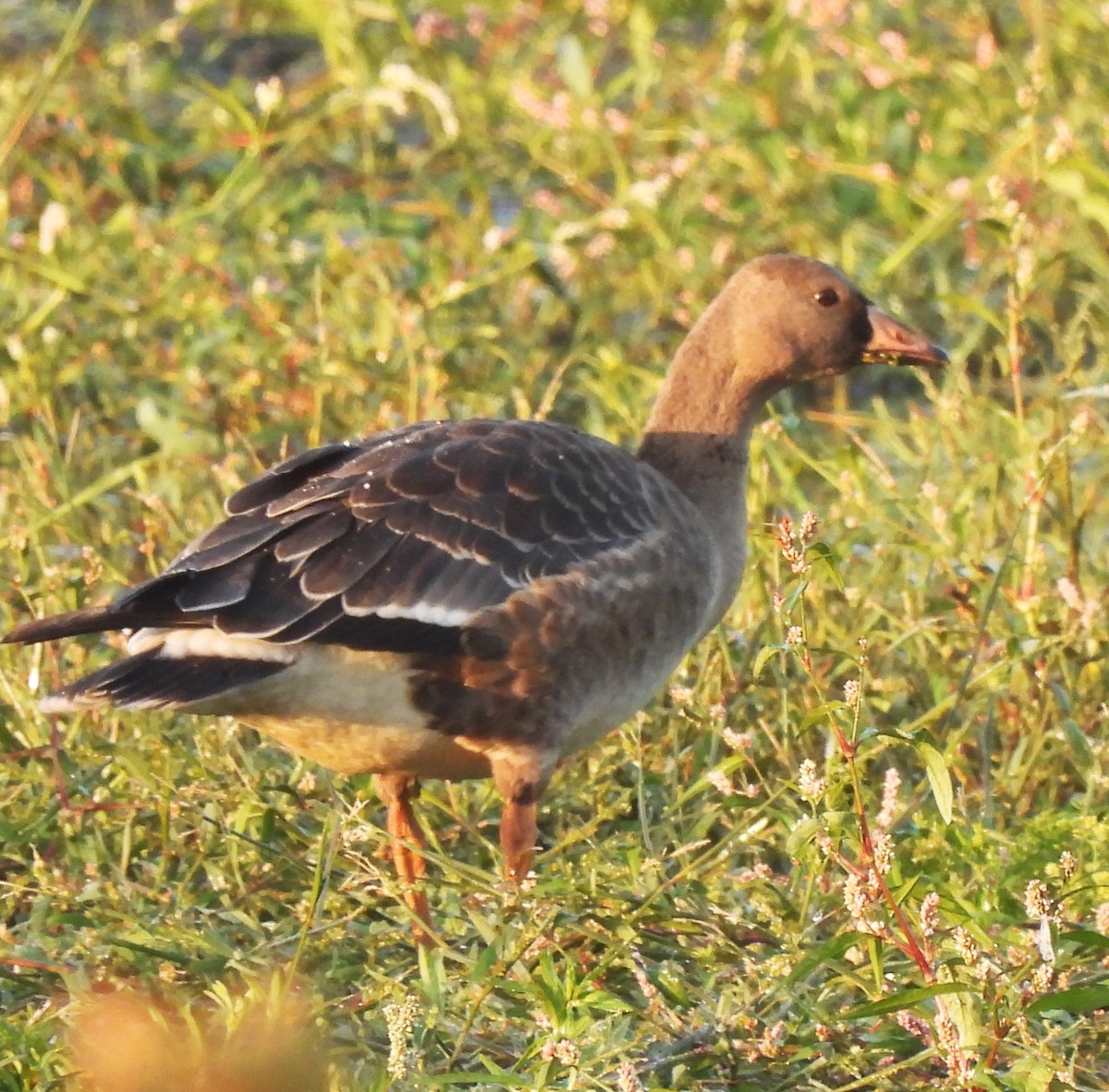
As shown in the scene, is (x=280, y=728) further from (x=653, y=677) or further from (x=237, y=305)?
(x=237, y=305)

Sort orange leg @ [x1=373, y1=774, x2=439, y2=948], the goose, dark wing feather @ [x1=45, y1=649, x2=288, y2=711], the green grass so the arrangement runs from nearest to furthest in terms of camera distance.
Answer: the green grass
dark wing feather @ [x1=45, y1=649, x2=288, y2=711]
the goose
orange leg @ [x1=373, y1=774, x2=439, y2=948]

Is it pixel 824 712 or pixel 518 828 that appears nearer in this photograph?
pixel 824 712

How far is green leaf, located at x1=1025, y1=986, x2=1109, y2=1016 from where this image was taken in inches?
132

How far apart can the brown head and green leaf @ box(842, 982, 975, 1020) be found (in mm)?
1998

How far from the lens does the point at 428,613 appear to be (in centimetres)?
427

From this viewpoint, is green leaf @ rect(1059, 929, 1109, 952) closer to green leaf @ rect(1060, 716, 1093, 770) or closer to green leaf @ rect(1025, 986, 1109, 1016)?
green leaf @ rect(1025, 986, 1109, 1016)

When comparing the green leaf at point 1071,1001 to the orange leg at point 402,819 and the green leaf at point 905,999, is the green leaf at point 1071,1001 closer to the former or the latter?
the green leaf at point 905,999

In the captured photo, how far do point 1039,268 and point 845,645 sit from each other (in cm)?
99

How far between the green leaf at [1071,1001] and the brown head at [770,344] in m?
2.00

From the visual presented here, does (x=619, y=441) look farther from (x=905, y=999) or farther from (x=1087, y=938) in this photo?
(x=905, y=999)

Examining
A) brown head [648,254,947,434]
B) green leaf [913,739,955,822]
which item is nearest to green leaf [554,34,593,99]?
brown head [648,254,947,434]

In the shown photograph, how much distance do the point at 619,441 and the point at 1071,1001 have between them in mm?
3214

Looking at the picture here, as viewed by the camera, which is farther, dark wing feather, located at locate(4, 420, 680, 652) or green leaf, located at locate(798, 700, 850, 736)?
dark wing feather, located at locate(4, 420, 680, 652)

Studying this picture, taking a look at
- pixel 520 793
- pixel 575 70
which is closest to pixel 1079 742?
pixel 520 793
